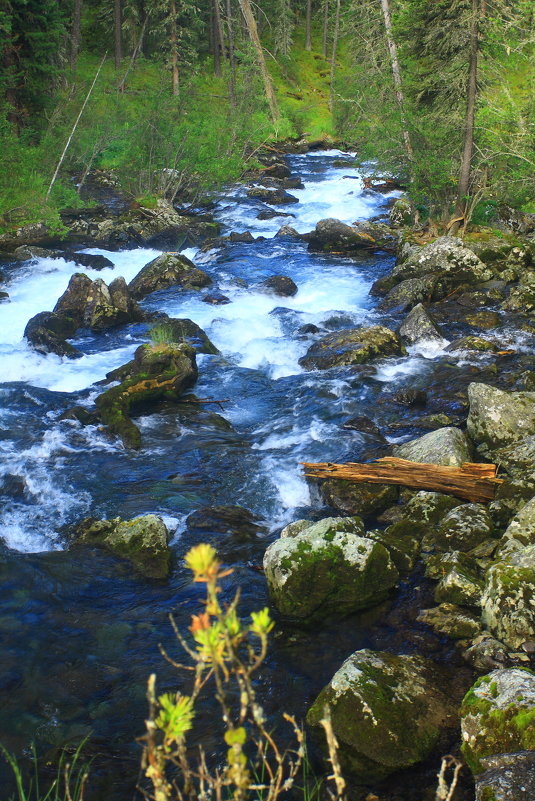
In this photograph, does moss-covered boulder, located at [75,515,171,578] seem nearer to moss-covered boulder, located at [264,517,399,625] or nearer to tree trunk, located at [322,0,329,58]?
moss-covered boulder, located at [264,517,399,625]

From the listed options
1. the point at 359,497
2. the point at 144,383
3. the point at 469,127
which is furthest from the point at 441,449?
the point at 469,127

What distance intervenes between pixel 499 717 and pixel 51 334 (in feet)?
43.9

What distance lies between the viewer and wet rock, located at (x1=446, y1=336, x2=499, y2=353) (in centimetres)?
1416

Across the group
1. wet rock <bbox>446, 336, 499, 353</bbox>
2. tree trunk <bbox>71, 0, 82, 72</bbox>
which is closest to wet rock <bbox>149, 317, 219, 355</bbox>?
wet rock <bbox>446, 336, 499, 353</bbox>

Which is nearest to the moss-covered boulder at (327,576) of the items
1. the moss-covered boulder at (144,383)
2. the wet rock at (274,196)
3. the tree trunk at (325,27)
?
the moss-covered boulder at (144,383)

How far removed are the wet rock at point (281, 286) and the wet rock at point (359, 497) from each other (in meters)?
11.1

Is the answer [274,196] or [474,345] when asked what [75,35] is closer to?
[274,196]

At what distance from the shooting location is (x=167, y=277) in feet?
67.5

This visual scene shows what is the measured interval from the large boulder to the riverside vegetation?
0.26 feet

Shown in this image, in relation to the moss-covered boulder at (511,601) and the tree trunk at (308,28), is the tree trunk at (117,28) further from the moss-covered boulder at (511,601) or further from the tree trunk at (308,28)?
the moss-covered boulder at (511,601)

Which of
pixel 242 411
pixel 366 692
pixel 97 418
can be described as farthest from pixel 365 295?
pixel 366 692

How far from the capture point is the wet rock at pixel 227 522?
8.57m

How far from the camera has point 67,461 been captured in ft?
33.8

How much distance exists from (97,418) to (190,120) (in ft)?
75.2
